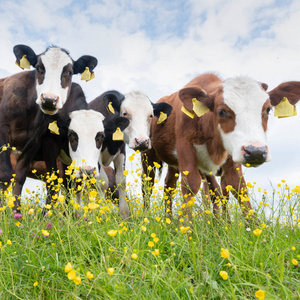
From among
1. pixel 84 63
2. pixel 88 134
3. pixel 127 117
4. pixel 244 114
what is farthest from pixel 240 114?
pixel 84 63

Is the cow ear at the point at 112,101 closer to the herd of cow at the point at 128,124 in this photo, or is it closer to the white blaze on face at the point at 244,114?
the herd of cow at the point at 128,124

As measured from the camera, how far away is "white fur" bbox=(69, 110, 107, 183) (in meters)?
5.64

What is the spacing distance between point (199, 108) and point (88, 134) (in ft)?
6.85

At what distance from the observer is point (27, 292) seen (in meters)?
2.78

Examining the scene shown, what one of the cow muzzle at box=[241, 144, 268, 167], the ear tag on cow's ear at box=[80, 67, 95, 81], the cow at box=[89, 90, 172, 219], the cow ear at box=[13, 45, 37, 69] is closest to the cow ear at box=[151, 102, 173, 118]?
the cow at box=[89, 90, 172, 219]

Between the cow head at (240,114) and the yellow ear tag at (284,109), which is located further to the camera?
the yellow ear tag at (284,109)

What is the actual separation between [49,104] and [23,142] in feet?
4.42

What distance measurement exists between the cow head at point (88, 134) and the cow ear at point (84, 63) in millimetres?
1036

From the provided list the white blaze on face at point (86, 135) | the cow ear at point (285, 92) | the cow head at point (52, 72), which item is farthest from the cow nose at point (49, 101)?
the cow ear at point (285, 92)

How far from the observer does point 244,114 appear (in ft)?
14.4

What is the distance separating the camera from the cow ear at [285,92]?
521 centimetres

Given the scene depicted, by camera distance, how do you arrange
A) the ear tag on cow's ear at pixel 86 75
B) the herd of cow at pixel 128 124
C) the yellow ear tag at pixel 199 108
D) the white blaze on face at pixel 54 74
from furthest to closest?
the ear tag on cow's ear at pixel 86 75
the white blaze on face at pixel 54 74
the yellow ear tag at pixel 199 108
the herd of cow at pixel 128 124

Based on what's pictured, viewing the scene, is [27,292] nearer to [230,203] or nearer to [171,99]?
[230,203]

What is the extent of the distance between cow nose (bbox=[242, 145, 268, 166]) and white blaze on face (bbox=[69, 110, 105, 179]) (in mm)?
2437
